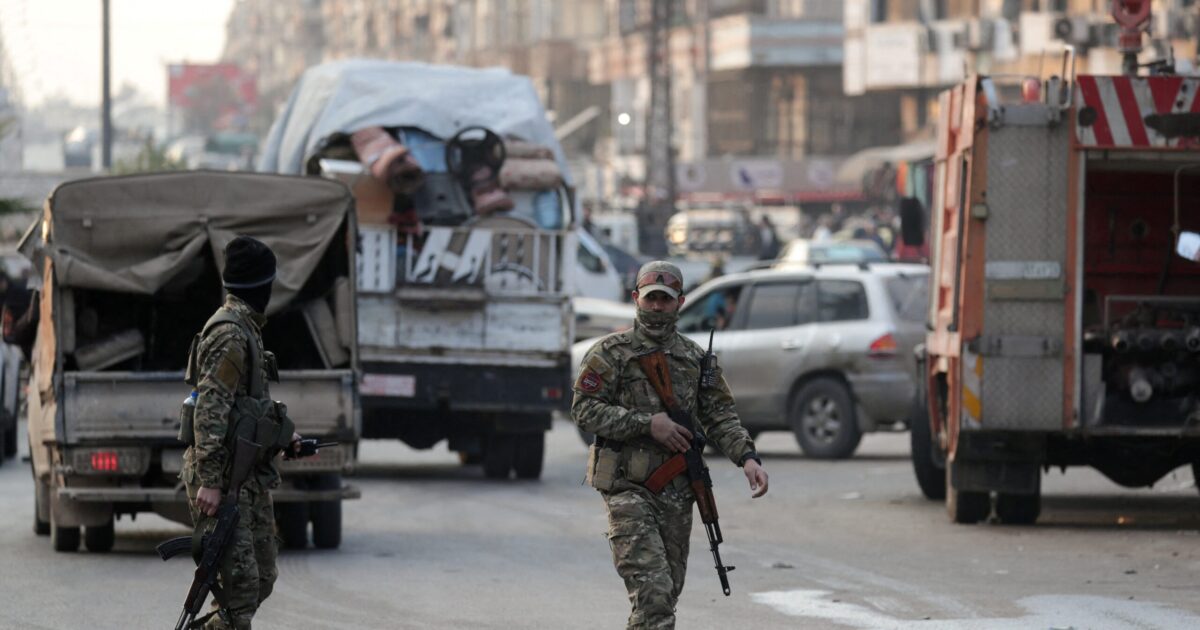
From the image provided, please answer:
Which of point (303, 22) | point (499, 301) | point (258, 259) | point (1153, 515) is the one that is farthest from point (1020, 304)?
point (303, 22)

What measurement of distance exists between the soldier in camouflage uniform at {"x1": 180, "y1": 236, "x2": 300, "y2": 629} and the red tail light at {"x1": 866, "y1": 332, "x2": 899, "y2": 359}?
12408mm

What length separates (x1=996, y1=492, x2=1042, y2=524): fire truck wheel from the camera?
14225 millimetres

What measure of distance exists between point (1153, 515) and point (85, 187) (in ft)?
23.7

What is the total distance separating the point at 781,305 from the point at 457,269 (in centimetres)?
403

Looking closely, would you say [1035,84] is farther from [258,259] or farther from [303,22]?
[303,22]

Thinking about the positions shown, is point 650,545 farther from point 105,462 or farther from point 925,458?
point 925,458

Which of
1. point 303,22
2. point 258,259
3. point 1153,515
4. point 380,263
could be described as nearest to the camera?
point 258,259

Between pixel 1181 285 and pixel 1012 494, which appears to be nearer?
pixel 1012 494

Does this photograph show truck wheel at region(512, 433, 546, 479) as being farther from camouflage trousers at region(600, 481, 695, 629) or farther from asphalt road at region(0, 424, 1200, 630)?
camouflage trousers at region(600, 481, 695, 629)

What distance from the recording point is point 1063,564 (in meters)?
12.2

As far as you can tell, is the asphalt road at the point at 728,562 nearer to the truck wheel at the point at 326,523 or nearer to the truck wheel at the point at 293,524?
the truck wheel at the point at 326,523

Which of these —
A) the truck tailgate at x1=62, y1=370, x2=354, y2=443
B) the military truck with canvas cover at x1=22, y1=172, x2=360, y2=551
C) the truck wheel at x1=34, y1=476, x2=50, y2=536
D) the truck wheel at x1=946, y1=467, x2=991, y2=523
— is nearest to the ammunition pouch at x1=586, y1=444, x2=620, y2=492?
the military truck with canvas cover at x1=22, y1=172, x2=360, y2=551

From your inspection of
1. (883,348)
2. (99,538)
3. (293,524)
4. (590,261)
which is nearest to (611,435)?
(293,524)

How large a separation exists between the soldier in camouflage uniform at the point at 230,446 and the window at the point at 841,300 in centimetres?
1281
